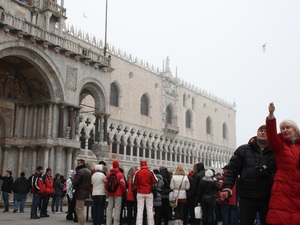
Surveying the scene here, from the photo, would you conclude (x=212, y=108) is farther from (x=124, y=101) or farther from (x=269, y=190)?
(x=269, y=190)

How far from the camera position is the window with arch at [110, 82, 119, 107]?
31.9 metres

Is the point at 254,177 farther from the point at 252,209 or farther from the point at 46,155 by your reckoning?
the point at 46,155

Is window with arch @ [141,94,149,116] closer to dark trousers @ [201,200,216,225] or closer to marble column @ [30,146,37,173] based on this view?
marble column @ [30,146,37,173]

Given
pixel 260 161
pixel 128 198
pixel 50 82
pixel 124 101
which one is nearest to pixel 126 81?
pixel 124 101

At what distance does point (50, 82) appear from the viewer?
1493 centimetres

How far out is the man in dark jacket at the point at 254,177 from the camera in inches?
155

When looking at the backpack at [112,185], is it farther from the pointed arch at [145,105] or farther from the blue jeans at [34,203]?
the pointed arch at [145,105]

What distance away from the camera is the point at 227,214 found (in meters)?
8.25

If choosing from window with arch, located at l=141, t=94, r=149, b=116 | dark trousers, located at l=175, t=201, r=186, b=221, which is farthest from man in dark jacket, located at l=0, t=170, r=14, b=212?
window with arch, located at l=141, t=94, r=149, b=116

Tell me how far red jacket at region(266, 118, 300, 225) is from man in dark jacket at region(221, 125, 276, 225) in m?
0.37

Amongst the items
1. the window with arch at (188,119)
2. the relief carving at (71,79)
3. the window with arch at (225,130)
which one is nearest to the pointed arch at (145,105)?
the window with arch at (188,119)

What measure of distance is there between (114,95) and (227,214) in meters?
24.9


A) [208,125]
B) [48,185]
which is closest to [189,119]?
[208,125]

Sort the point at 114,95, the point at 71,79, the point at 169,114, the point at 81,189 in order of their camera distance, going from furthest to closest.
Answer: the point at 169,114
the point at 114,95
the point at 71,79
the point at 81,189
